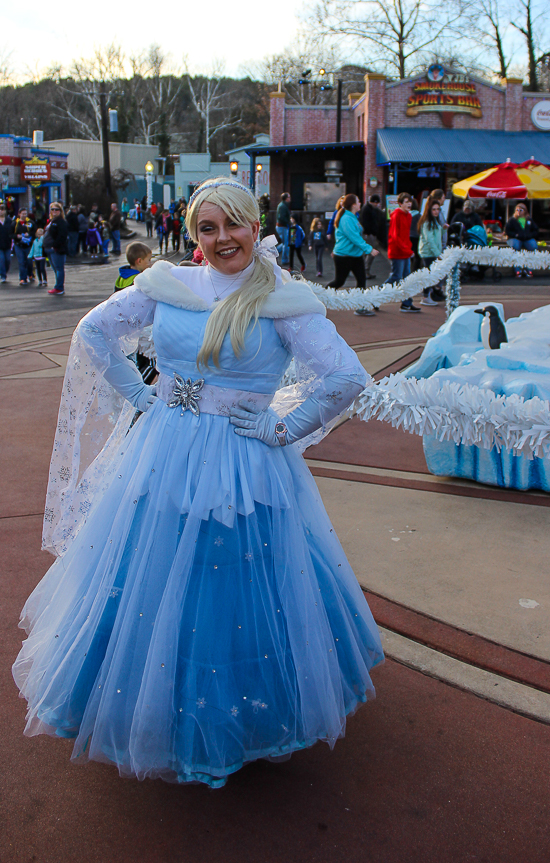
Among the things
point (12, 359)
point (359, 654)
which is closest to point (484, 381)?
point (359, 654)

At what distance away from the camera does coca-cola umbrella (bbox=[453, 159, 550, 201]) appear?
15.2 m

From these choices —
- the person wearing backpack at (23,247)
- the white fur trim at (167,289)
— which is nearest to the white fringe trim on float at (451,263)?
the white fur trim at (167,289)

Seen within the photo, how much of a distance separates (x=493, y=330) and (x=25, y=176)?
29035mm

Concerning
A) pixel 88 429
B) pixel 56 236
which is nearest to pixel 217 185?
pixel 88 429

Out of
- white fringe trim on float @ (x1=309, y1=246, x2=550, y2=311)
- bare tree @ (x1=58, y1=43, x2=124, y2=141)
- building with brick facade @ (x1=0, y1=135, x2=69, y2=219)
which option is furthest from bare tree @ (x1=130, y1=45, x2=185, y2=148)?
white fringe trim on float @ (x1=309, y1=246, x2=550, y2=311)

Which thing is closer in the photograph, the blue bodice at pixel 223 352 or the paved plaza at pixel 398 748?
the paved plaza at pixel 398 748

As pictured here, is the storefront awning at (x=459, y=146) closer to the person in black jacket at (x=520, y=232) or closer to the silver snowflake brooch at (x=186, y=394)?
the person in black jacket at (x=520, y=232)

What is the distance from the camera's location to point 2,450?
5137 millimetres

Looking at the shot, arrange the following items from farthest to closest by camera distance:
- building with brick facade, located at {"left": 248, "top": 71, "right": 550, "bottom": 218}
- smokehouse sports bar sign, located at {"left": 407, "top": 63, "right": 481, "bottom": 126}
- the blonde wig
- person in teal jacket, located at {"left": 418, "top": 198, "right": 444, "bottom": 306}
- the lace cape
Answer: smokehouse sports bar sign, located at {"left": 407, "top": 63, "right": 481, "bottom": 126}, building with brick facade, located at {"left": 248, "top": 71, "right": 550, "bottom": 218}, person in teal jacket, located at {"left": 418, "top": 198, "right": 444, "bottom": 306}, the lace cape, the blonde wig

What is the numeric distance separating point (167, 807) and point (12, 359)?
7.12 meters

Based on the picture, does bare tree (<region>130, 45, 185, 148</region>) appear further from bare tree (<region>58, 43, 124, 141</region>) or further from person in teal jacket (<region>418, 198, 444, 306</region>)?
person in teal jacket (<region>418, 198, 444, 306</region>)

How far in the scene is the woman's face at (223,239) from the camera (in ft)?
6.89

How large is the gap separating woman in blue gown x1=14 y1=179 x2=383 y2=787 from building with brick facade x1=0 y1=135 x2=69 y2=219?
28.9 m

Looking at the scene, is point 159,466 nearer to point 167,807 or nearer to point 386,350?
point 167,807
